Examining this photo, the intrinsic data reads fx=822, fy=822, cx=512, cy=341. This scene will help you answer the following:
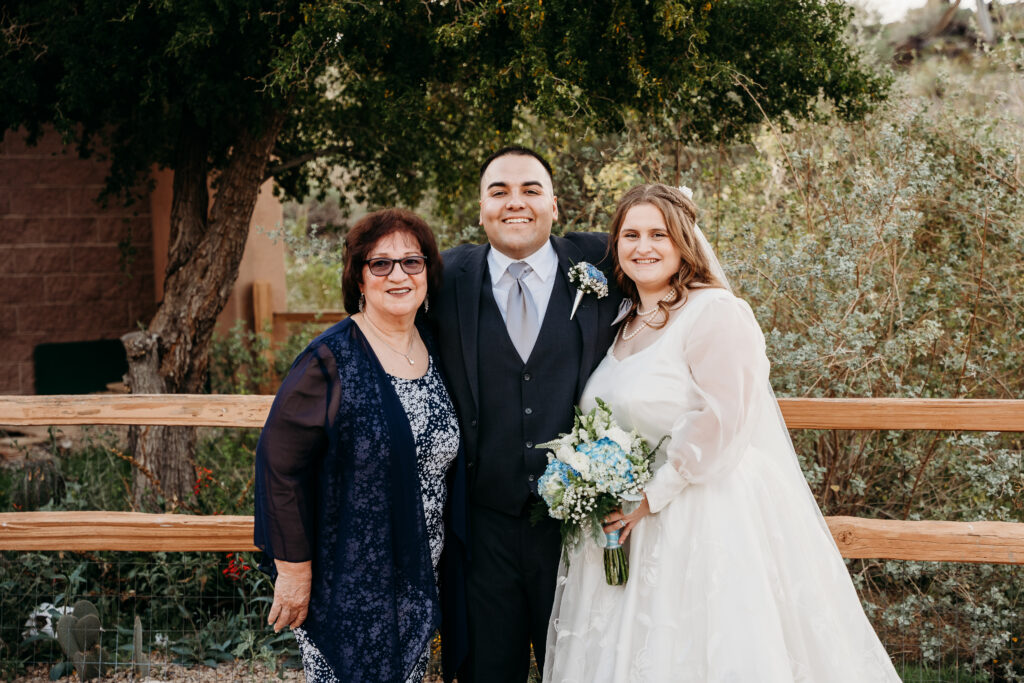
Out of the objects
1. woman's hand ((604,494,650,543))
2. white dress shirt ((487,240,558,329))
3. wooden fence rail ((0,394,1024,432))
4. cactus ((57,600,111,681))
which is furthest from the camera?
cactus ((57,600,111,681))

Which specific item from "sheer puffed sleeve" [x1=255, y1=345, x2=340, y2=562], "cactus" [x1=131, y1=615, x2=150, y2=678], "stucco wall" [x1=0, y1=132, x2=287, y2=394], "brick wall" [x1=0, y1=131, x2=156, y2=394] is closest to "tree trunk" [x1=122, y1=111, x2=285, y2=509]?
"stucco wall" [x1=0, y1=132, x2=287, y2=394]

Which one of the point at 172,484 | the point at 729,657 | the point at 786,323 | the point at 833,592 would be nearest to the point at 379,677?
the point at 729,657

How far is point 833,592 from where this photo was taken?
8.86 feet

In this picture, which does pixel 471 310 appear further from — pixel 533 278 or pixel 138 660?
pixel 138 660

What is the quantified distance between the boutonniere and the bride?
0.17 m

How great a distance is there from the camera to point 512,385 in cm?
292

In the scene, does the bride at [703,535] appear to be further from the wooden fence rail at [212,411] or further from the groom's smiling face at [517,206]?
the wooden fence rail at [212,411]

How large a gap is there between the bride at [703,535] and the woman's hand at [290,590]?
859mm

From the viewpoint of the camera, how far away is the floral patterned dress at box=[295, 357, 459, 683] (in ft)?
8.91

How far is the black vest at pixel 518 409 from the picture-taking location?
288cm

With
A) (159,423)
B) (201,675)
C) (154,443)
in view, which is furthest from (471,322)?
(154,443)

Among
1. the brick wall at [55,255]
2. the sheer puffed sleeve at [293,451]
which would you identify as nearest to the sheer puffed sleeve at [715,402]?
the sheer puffed sleeve at [293,451]

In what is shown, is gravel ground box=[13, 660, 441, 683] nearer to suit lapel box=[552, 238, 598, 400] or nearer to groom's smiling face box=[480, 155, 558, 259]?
suit lapel box=[552, 238, 598, 400]

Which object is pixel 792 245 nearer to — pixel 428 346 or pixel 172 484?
pixel 428 346
